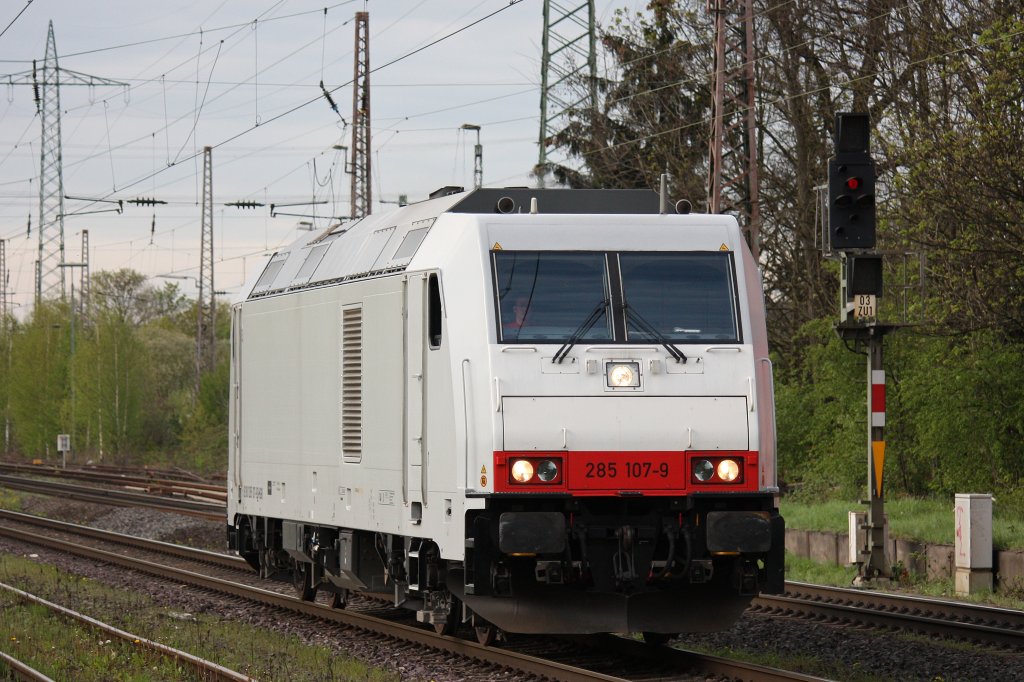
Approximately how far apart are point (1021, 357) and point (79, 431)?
47.8 meters

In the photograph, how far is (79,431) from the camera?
6191 cm

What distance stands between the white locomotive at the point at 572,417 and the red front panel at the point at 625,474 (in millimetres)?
14

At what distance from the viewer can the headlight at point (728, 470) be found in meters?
10.5

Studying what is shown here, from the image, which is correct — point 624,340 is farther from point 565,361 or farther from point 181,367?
point 181,367

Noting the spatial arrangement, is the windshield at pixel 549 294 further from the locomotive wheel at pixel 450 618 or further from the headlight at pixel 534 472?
the locomotive wheel at pixel 450 618

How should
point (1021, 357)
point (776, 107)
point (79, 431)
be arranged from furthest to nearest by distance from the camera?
point (79, 431) < point (776, 107) < point (1021, 357)

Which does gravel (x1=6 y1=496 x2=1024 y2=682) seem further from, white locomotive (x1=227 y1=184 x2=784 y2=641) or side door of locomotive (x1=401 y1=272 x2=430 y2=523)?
side door of locomotive (x1=401 y1=272 x2=430 y2=523)

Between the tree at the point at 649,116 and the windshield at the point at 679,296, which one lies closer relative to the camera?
the windshield at the point at 679,296

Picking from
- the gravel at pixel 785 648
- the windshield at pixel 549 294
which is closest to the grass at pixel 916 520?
the gravel at pixel 785 648

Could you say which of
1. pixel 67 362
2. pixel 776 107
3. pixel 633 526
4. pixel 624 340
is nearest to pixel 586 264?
pixel 624 340

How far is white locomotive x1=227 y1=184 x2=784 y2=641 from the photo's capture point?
33.9ft

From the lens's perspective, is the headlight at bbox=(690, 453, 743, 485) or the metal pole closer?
the headlight at bbox=(690, 453, 743, 485)

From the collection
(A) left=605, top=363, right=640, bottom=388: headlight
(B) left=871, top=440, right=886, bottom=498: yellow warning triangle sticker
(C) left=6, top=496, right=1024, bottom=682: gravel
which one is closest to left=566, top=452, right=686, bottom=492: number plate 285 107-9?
(A) left=605, top=363, right=640, bottom=388: headlight

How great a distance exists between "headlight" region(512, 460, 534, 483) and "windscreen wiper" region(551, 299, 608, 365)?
0.77m
